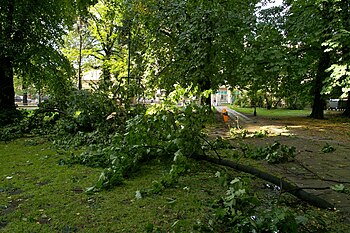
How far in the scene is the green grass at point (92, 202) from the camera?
6.77ft

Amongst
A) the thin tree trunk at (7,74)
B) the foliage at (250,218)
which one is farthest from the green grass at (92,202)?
the thin tree trunk at (7,74)

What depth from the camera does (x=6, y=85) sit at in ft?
29.0

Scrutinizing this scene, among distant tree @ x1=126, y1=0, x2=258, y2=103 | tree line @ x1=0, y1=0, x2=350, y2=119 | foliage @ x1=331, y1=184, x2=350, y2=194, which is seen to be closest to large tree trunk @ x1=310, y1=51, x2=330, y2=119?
tree line @ x1=0, y1=0, x2=350, y2=119

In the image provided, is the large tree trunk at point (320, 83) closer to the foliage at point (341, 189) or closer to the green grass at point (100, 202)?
the foliage at point (341, 189)

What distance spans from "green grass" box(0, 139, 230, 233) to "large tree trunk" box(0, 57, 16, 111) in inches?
227

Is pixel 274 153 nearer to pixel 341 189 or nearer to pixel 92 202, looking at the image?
pixel 341 189

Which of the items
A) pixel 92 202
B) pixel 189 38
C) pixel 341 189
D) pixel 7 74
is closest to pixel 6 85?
pixel 7 74

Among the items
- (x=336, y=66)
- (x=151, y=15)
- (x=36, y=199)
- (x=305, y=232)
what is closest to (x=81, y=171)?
(x=36, y=199)

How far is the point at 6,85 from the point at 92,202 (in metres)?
8.03

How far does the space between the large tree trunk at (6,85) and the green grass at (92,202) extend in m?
5.77

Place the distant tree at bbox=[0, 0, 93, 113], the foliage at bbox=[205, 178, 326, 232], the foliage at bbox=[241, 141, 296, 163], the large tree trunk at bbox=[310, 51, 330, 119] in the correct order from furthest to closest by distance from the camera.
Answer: the large tree trunk at bbox=[310, 51, 330, 119], the distant tree at bbox=[0, 0, 93, 113], the foliage at bbox=[241, 141, 296, 163], the foliage at bbox=[205, 178, 326, 232]

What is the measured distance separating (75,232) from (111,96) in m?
5.57

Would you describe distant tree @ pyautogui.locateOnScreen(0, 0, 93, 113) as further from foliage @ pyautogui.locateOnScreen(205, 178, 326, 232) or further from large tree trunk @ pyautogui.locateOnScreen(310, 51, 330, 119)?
large tree trunk @ pyautogui.locateOnScreen(310, 51, 330, 119)

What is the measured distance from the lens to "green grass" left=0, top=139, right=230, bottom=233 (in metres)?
2.06
